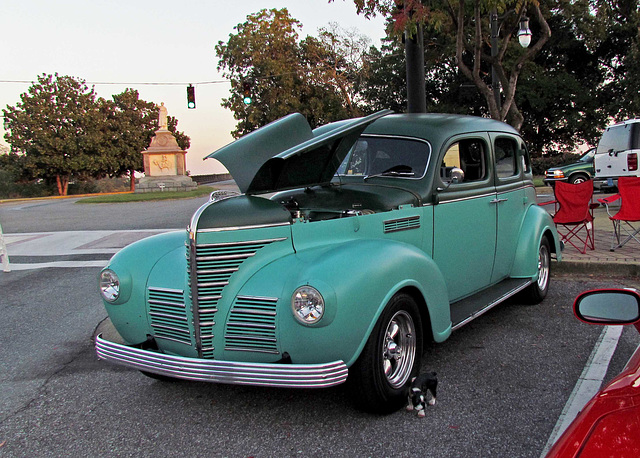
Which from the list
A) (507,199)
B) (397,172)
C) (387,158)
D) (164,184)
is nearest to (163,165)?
(164,184)

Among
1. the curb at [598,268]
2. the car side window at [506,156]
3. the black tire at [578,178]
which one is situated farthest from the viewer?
the black tire at [578,178]

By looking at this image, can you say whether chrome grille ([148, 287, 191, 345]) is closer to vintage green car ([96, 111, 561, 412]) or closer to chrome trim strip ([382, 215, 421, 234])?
vintage green car ([96, 111, 561, 412])

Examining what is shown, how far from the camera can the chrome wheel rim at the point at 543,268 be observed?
223 inches

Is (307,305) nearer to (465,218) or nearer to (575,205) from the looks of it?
(465,218)

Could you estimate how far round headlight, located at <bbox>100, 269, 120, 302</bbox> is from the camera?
11.9 ft

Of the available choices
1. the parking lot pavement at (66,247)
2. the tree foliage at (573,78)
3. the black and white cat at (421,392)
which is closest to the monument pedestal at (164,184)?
the tree foliage at (573,78)

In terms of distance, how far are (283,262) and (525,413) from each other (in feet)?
5.70

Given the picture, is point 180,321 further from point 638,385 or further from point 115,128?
point 115,128

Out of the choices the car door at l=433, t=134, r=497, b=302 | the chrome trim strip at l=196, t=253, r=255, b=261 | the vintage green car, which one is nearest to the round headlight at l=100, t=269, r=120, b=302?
the vintage green car

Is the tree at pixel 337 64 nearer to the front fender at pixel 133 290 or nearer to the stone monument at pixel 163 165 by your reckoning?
the stone monument at pixel 163 165

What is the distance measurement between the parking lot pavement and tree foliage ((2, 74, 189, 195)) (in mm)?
38481

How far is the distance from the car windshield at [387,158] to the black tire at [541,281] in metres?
1.95

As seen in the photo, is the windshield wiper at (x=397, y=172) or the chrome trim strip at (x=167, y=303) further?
the windshield wiper at (x=397, y=172)

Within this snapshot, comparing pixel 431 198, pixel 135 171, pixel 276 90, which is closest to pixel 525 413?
pixel 431 198
